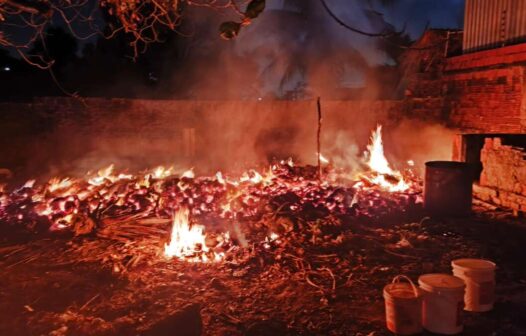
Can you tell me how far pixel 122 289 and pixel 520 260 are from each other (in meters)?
5.56

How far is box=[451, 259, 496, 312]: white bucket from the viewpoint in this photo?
4914 millimetres

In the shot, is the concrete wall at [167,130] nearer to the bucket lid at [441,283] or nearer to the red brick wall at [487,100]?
the red brick wall at [487,100]

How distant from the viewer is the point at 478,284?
4.91 metres

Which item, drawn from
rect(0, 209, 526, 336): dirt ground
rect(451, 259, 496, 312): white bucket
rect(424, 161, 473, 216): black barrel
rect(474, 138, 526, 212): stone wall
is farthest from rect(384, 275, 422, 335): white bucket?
rect(474, 138, 526, 212): stone wall

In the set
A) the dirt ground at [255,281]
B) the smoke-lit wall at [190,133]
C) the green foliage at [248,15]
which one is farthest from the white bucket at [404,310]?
the smoke-lit wall at [190,133]

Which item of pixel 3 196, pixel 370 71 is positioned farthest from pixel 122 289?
pixel 370 71

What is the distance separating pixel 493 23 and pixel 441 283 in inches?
400

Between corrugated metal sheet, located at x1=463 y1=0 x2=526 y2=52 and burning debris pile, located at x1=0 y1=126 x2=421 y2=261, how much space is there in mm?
4355

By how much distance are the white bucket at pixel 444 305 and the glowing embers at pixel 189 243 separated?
3205 mm

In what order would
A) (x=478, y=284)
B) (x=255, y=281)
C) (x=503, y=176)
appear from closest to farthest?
1. (x=478, y=284)
2. (x=255, y=281)
3. (x=503, y=176)

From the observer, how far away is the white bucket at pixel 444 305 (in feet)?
14.6

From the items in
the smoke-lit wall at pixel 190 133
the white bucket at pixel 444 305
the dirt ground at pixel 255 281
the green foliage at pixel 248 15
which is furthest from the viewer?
the smoke-lit wall at pixel 190 133

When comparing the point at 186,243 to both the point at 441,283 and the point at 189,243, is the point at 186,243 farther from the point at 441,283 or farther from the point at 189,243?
the point at 441,283

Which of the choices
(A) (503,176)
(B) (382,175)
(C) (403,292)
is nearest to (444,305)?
(C) (403,292)
